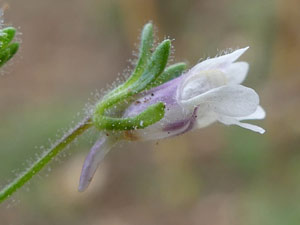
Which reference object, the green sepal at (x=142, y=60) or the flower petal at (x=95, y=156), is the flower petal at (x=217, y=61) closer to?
the green sepal at (x=142, y=60)

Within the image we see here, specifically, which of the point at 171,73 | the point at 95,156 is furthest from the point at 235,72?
the point at 95,156

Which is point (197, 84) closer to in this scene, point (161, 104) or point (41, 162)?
point (161, 104)

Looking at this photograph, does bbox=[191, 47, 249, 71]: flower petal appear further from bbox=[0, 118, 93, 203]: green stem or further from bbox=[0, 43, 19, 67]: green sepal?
bbox=[0, 43, 19, 67]: green sepal

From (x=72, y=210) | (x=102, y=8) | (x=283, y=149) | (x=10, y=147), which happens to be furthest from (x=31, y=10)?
(x=283, y=149)

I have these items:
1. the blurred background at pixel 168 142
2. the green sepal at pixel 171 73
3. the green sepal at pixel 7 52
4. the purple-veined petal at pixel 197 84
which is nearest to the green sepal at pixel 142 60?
the green sepal at pixel 171 73

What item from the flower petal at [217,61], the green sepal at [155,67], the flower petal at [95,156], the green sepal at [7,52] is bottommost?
the flower petal at [95,156]

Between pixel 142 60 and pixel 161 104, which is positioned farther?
pixel 142 60
